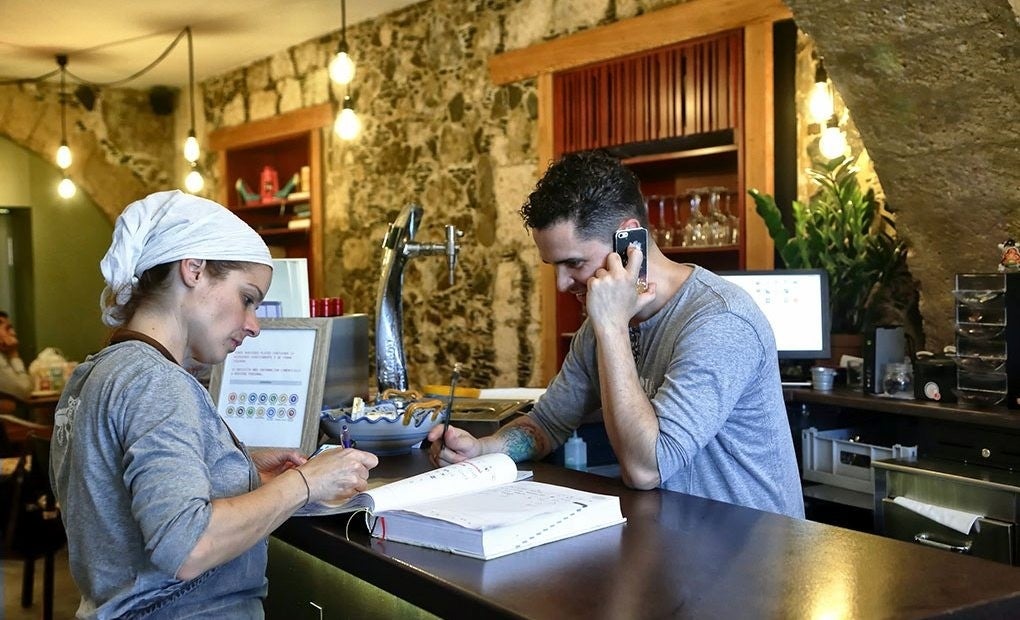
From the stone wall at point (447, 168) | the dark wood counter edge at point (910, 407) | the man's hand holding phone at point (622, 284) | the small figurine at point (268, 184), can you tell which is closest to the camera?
the man's hand holding phone at point (622, 284)

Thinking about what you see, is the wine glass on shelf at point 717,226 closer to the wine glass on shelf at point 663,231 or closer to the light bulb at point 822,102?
the wine glass on shelf at point 663,231

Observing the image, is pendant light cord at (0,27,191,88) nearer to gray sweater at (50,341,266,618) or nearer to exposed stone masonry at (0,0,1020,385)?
exposed stone masonry at (0,0,1020,385)

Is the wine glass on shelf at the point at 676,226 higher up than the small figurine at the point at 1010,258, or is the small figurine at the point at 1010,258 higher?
the wine glass on shelf at the point at 676,226

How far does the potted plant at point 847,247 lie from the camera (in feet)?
14.0

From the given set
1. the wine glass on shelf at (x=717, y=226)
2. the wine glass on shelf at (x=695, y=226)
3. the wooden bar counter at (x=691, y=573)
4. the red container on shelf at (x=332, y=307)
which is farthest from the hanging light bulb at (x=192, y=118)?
the wooden bar counter at (x=691, y=573)

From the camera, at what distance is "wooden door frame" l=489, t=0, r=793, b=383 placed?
4.69 metres

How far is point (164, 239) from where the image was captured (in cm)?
155

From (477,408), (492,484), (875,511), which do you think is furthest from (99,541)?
(875,511)

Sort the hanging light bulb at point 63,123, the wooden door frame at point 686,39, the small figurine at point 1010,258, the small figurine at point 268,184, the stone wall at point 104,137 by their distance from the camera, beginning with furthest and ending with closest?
1. the stone wall at point 104,137
2. the small figurine at point 268,184
3. the hanging light bulb at point 63,123
4. the wooden door frame at point 686,39
5. the small figurine at point 1010,258

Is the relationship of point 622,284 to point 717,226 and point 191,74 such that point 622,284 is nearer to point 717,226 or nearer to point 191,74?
point 717,226

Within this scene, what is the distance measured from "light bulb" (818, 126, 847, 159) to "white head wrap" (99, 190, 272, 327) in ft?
10.7

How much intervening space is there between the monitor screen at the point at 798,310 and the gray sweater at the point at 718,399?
225 centimetres

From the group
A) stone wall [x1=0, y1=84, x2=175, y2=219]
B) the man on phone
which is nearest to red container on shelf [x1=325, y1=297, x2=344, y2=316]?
the man on phone

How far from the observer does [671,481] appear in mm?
2014
